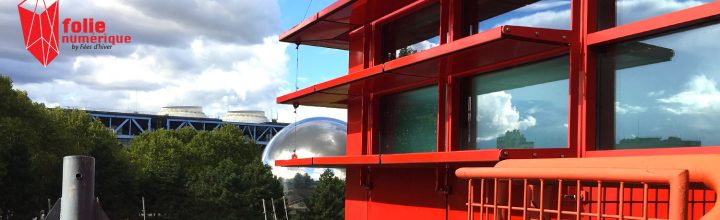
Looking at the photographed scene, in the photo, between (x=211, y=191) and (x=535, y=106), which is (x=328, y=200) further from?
(x=535, y=106)

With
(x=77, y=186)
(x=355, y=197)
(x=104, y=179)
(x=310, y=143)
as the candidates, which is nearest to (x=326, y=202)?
(x=310, y=143)

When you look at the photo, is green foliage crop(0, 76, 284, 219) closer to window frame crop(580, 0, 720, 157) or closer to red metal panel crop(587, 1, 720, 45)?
window frame crop(580, 0, 720, 157)

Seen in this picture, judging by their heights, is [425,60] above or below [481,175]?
above

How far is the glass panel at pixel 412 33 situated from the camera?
1370 cm

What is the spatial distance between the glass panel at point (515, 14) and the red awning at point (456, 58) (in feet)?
1.83

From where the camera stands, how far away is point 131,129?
116 meters

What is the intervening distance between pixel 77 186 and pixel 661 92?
6659mm

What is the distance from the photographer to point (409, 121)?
1437cm

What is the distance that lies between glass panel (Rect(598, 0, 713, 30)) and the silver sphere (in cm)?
4585

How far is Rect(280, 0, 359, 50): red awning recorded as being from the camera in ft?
48.9

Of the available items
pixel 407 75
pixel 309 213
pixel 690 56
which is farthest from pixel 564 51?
pixel 309 213

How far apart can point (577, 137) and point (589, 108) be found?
41 cm

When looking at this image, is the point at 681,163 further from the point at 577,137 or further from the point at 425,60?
the point at 425,60

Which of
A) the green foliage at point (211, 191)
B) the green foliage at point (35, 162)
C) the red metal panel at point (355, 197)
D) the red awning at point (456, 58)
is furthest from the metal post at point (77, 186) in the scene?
the green foliage at point (211, 191)
